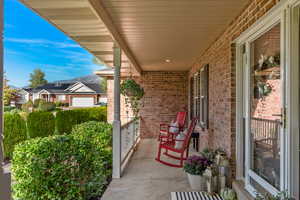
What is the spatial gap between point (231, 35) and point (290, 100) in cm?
172

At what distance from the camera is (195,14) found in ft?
10.3

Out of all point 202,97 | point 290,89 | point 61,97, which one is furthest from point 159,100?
point 61,97

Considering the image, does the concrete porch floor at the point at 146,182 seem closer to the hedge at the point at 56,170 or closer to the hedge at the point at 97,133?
the hedge at the point at 56,170

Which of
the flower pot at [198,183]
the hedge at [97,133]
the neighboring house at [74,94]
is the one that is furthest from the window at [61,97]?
the flower pot at [198,183]

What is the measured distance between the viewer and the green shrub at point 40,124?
8.77m

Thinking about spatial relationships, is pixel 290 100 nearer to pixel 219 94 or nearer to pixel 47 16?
Result: pixel 219 94

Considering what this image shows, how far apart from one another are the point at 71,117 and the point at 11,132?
143 inches

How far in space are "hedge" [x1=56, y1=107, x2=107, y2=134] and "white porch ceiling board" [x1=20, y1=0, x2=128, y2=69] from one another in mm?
6382

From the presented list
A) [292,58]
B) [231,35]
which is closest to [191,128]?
[231,35]

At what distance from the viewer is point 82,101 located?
31766mm

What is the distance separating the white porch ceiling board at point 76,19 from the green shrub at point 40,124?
17.5 ft

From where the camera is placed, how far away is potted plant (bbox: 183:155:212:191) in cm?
353

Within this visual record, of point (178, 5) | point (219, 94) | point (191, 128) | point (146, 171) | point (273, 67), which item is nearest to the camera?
point (273, 67)

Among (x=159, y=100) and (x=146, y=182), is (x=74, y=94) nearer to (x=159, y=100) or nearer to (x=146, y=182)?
(x=159, y=100)
